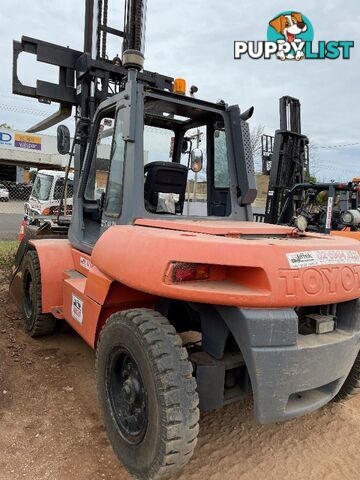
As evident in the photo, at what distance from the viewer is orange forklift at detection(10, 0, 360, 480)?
6.96ft

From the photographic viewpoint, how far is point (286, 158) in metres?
9.11

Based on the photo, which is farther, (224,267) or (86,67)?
(86,67)

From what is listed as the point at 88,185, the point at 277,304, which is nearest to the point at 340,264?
the point at 277,304

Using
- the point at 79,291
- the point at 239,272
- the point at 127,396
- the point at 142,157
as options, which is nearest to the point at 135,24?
the point at 142,157

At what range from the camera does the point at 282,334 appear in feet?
6.96

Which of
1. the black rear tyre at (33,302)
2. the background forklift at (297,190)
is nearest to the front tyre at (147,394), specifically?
the black rear tyre at (33,302)

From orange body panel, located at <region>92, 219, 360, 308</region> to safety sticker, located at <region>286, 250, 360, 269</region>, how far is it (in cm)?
2

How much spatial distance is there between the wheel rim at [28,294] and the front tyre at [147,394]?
2.05 m

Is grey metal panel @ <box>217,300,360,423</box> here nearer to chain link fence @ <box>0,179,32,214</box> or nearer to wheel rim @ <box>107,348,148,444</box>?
wheel rim @ <box>107,348,148,444</box>

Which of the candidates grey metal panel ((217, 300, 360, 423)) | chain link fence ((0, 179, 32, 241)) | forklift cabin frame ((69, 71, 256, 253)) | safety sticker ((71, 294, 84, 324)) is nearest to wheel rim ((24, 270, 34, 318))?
forklift cabin frame ((69, 71, 256, 253))

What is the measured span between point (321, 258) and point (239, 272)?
1.53 feet

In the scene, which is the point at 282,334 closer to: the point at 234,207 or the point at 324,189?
the point at 234,207

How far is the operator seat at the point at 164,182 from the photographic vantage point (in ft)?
10.6

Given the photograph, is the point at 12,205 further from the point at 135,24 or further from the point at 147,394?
the point at 147,394
